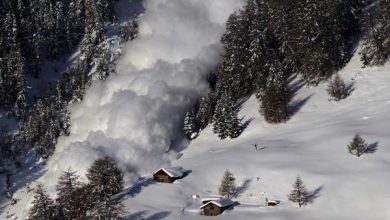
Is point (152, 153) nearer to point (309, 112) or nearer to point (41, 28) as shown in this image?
point (309, 112)

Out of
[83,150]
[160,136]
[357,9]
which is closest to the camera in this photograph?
[83,150]

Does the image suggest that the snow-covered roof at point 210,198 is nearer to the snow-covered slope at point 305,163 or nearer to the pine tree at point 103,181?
the snow-covered slope at point 305,163

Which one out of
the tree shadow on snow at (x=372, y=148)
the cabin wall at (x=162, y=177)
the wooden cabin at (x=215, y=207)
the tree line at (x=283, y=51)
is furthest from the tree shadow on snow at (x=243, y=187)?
the tree line at (x=283, y=51)

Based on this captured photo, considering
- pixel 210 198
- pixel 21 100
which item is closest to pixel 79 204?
pixel 210 198

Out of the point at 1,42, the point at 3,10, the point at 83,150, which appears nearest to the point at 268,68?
the point at 83,150

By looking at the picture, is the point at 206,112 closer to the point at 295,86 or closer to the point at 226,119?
the point at 226,119
